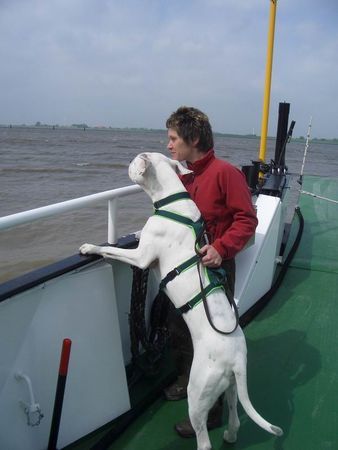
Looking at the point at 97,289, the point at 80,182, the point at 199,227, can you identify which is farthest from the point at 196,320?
the point at 80,182

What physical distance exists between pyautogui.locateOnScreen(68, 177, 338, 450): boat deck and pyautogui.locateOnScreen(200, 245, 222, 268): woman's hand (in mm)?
1194

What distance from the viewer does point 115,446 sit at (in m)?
2.54

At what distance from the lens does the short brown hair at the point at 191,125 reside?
2307mm

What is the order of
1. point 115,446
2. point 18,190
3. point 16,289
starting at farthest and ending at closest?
point 18,190 → point 115,446 → point 16,289

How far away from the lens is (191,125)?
230cm

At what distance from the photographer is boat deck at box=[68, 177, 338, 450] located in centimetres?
261

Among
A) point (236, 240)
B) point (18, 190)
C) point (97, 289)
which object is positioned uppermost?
point (236, 240)

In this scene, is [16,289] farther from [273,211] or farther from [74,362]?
[273,211]

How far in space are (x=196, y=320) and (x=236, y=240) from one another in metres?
0.50

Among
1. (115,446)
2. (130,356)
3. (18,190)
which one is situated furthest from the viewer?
(18,190)

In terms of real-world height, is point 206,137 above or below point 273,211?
above

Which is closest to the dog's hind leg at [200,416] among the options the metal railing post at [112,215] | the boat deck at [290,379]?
the boat deck at [290,379]

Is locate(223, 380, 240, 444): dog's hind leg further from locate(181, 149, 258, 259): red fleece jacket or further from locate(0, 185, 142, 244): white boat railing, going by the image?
locate(0, 185, 142, 244): white boat railing

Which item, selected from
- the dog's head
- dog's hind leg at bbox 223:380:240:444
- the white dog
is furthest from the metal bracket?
the dog's head
